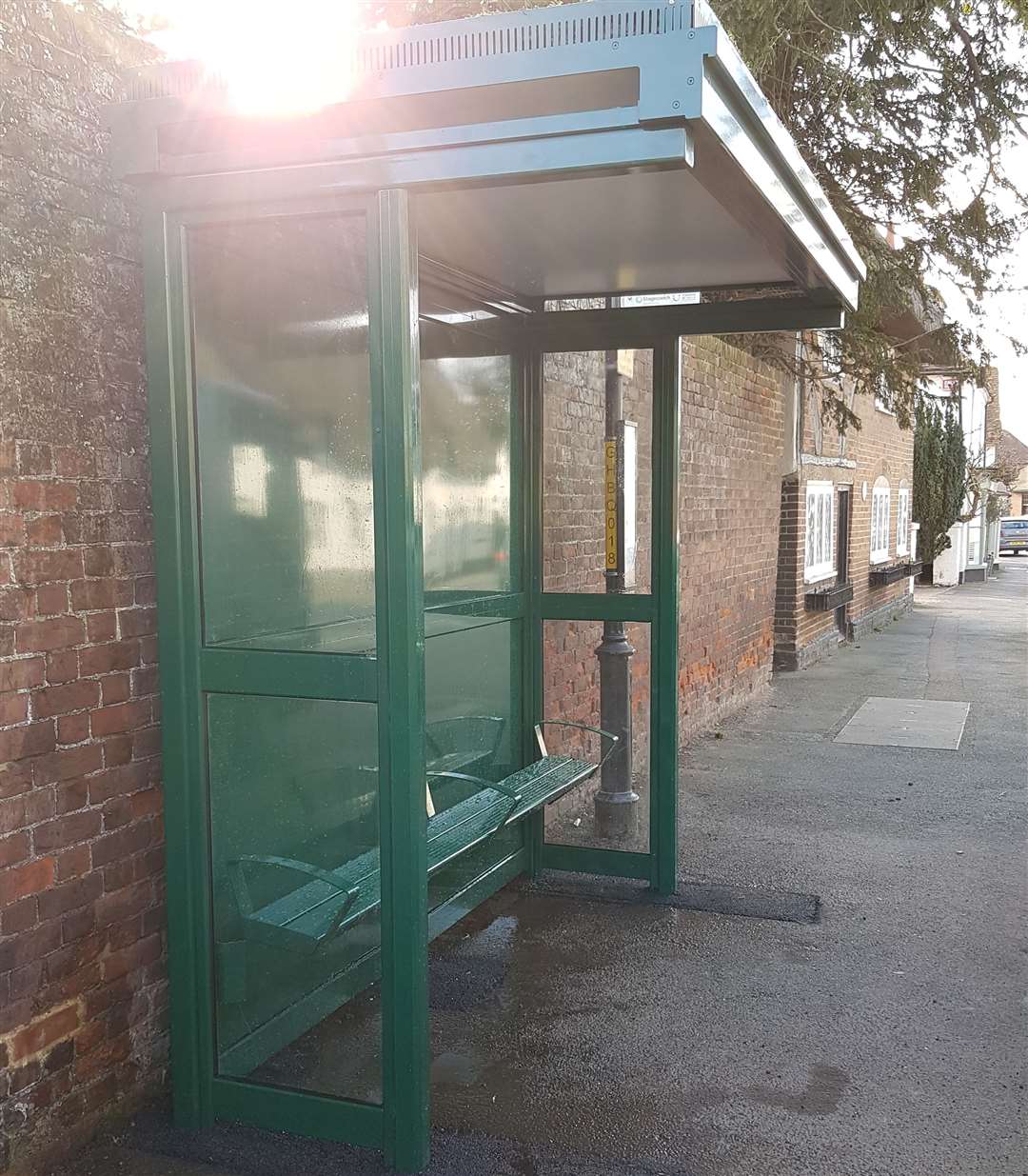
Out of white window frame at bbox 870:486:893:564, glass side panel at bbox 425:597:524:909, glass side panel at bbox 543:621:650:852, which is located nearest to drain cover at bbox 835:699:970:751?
glass side panel at bbox 543:621:650:852

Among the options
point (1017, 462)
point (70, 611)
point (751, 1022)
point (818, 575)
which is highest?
point (1017, 462)

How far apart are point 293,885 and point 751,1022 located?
5.57ft

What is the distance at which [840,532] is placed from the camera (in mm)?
15352

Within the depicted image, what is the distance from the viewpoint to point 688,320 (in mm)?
4672

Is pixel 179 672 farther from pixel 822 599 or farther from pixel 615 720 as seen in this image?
pixel 822 599

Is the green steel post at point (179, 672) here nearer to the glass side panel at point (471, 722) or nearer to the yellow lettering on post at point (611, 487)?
the glass side panel at point (471, 722)

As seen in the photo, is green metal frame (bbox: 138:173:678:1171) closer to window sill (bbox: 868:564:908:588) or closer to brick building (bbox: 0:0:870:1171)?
brick building (bbox: 0:0:870:1171)

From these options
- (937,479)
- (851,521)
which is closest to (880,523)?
(851,521)

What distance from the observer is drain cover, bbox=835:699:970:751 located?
28.8ft

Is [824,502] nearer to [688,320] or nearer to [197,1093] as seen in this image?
[688,320]

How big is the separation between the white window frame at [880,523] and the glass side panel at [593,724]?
11.8 meters

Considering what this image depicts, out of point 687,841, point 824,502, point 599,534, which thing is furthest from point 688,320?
point 824,502

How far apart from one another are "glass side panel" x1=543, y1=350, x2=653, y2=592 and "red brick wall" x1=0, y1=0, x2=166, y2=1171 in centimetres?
260

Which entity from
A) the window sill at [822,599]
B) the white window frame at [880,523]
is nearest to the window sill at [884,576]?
the white window frame at [880,523]
